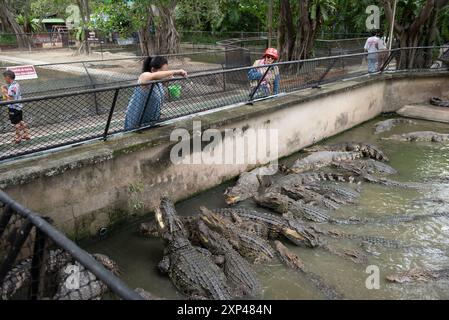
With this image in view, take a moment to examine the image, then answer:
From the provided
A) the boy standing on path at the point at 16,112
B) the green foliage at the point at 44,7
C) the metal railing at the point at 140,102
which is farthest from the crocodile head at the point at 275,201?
the green foliage at the point at 44,7

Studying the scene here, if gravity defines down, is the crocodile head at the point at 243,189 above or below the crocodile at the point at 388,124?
below

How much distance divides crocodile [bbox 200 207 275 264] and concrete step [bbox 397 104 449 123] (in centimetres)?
727

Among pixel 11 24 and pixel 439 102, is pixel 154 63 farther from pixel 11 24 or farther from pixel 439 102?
pixel 11 24

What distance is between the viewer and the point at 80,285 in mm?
3025

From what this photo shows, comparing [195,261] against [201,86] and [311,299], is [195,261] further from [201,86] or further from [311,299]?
[201,86]

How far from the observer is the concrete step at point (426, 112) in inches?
359

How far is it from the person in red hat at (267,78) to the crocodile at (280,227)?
256 centimetres

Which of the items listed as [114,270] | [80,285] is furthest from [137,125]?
[80,285]

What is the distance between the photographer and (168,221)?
12.8 feet

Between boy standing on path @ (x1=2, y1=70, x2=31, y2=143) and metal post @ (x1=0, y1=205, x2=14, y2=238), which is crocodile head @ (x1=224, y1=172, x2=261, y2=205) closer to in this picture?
boy standing on path @ (x1=2, y1=70, x2=31, y2=143)

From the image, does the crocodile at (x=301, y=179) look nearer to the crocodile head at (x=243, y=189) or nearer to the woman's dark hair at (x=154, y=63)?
the crocodile head at (x=243, y=189)
